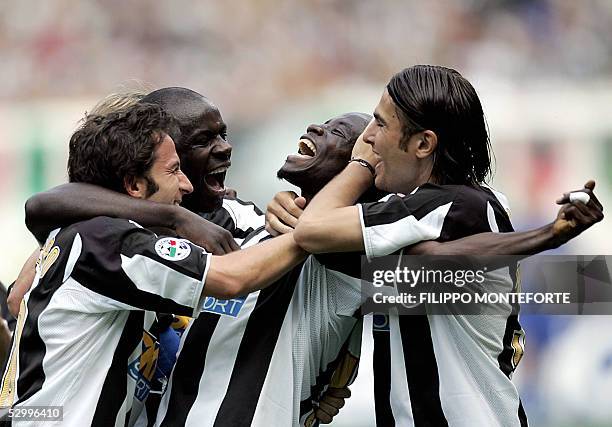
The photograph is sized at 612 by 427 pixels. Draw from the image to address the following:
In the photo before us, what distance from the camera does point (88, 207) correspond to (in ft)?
9.59

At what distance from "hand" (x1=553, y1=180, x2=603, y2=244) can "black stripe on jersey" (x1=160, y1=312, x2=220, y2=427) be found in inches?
41.0

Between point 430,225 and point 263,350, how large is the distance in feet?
2.00

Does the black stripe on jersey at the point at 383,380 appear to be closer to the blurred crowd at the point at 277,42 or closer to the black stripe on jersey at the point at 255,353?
the black stripe on jersey at the point at 255,353

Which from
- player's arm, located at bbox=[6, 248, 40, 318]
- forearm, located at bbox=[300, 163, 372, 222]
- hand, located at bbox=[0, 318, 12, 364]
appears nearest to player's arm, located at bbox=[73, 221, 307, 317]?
forearm, located at bbox=[300, 163, 372, 222]

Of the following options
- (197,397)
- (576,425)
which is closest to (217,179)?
(197,397)

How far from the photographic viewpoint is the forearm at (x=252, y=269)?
2.79 m

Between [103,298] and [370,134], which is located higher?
[370,134]

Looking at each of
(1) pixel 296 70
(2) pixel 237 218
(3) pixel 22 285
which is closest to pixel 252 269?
(2) pixel 237 218

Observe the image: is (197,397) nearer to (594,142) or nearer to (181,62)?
(594,142)

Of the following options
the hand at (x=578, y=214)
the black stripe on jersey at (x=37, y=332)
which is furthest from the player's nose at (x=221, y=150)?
the hand at (x=578, y=214)

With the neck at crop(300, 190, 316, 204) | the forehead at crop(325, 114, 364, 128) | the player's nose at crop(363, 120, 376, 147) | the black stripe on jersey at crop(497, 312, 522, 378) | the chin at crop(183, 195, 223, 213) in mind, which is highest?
the forehead at crop(325, 114, 364, 128)

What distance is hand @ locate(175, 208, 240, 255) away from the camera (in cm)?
297

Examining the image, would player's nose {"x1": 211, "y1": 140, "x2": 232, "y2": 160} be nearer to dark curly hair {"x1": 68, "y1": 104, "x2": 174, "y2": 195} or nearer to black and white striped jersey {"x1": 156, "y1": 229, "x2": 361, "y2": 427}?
dark curly hair {"x1": 68, "y1": 104, "x2": 174, "y2": 195}

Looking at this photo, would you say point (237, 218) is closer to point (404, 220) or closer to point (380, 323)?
point (380, 323)
